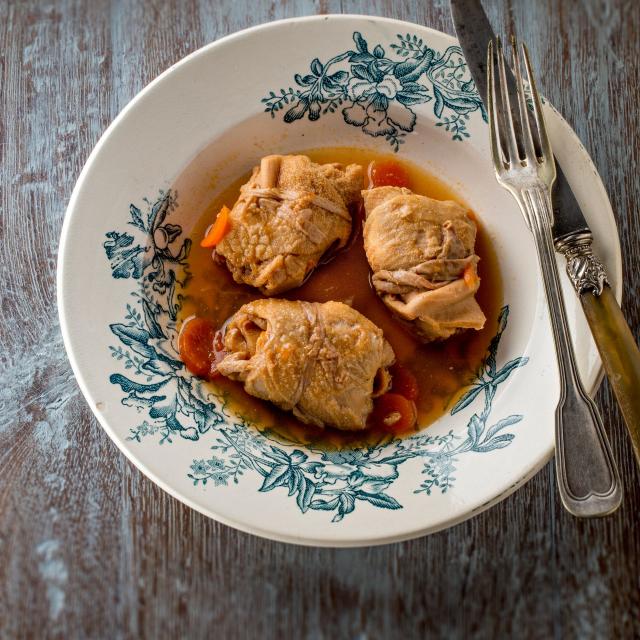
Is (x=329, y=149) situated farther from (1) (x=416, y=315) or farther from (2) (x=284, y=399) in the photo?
(2) (x=284, y=399)

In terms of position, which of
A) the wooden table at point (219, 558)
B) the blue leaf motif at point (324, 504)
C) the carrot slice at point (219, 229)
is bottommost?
the wooden table at point (219, 558)

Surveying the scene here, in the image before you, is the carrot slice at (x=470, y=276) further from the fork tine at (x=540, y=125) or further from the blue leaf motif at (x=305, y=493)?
the blue leaf motif at (x=305, y=493)

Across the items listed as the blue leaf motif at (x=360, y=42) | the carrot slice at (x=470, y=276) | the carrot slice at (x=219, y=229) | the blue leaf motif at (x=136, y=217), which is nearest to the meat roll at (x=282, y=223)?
the carrot slice at (x=219, y=229)

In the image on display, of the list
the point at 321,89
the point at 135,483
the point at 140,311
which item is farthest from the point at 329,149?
the point at 135,483

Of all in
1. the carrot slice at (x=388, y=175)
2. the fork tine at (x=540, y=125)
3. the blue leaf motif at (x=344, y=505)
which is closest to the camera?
the blue leaf motif at (x=344, y=505)

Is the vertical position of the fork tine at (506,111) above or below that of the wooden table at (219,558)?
above
